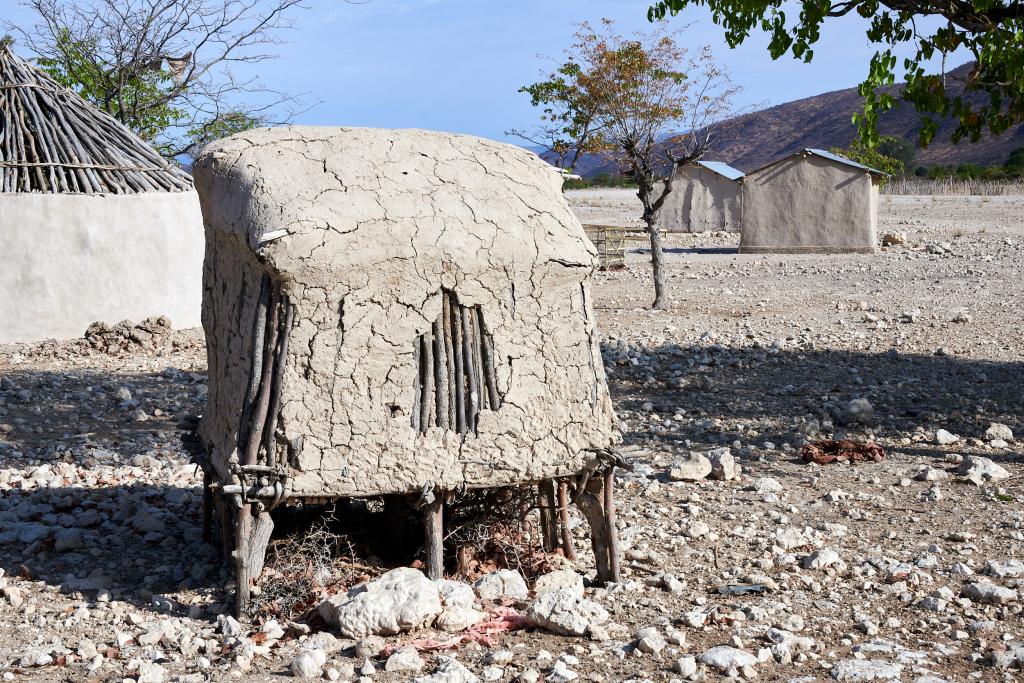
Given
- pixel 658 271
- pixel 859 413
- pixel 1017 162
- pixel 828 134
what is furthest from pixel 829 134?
pixel 859 413

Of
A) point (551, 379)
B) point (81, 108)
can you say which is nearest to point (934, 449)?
point (551, 379)

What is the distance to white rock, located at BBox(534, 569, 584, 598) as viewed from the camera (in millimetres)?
4906

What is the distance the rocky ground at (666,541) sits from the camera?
4281 mm

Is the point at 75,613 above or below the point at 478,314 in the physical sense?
below

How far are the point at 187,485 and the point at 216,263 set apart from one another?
2.14 meters

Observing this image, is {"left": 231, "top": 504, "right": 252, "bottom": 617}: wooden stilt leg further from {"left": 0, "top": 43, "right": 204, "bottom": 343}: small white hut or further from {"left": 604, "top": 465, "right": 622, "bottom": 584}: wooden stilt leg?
{"left": 0, "top": 43, "right": 204, "bottom": 343}: small white hut

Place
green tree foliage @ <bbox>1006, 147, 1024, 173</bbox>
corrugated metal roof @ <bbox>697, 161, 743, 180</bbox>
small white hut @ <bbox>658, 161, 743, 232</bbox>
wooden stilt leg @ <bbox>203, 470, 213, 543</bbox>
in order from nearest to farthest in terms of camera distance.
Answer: wooden stilt leg @ <bbox>203, 470, 213, 543</bbox> < corrugated metal roof @ <bbox>697, 161, 743, 180</bbox> < small white hut @ <bbox>658, 161, 743, 232</bbox> < green tree foliage @ <bbox>1006, 147, 1024, 173</bbox>

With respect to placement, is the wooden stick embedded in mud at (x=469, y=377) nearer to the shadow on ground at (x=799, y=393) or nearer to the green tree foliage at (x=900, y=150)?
the shadow on ground at (x=799, y=393)

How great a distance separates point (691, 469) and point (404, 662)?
312cm

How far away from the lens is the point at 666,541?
18.7ft

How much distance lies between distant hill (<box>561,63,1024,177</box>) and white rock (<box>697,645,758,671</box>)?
237 ft

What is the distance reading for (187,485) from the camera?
6750 mm

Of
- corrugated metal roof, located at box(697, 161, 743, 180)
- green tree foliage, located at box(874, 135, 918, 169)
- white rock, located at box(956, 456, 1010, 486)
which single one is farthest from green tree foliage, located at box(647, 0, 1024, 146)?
green tree foliage, located at box(874, 135, 918, 169)

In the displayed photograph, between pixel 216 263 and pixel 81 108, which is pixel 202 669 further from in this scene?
pixel 81 108
